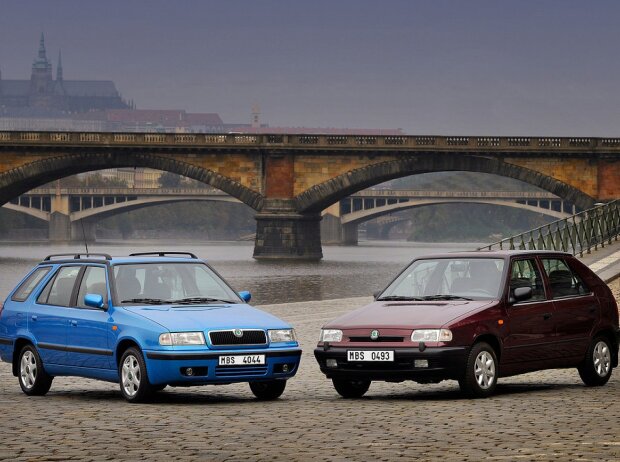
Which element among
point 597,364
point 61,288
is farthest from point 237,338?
point 597,364

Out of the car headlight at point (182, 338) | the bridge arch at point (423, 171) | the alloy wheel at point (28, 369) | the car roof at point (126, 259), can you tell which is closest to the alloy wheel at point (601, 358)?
the car roof at point (126, 259)

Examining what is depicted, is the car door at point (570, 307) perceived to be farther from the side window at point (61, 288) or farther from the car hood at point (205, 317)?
the side window at point (61, 288)

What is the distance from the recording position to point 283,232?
83.5m

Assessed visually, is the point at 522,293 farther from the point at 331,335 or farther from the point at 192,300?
the point at 192,300

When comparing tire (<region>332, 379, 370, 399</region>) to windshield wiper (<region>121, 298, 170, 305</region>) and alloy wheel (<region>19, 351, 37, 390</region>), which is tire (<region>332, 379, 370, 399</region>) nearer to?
windshield wiper (<region>121, 298, 170, 305</region>)

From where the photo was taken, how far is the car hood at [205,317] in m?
12.9

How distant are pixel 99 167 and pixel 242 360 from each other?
73069 millimetres

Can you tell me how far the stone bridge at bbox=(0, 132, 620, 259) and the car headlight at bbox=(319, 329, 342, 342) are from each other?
66400 mm

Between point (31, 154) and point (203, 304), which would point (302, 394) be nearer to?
point (203, 304)

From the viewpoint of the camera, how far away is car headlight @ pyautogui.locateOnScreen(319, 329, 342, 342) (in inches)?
534

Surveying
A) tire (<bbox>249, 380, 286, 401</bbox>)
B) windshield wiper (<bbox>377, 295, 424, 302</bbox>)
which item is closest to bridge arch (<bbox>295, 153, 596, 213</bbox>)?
windshield wiper (<bbox>377, 295, 424, 302</bbox>)

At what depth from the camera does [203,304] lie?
13.7m

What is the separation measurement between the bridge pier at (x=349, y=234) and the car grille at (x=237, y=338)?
387 feet

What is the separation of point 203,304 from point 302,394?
139 cm
